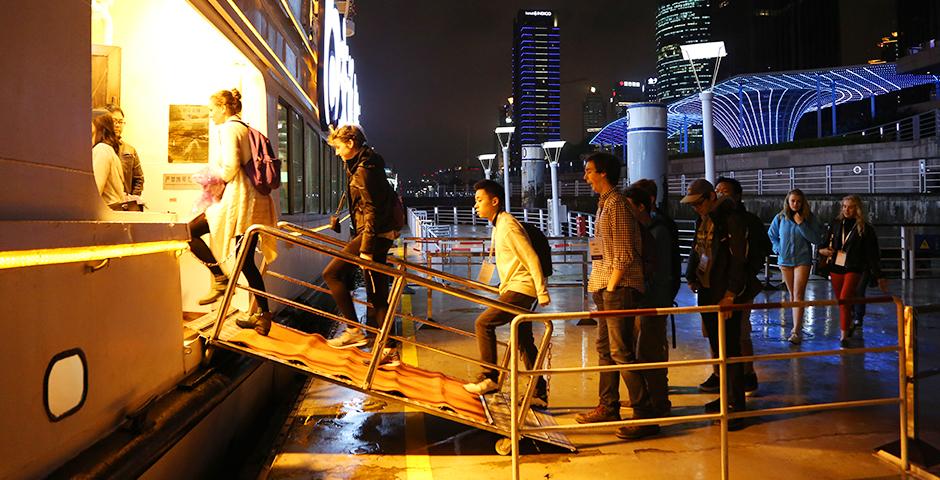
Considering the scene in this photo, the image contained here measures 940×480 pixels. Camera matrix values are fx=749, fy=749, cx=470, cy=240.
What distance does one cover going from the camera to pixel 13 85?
8.80 ft

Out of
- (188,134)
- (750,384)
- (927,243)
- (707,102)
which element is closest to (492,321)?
(750,384)

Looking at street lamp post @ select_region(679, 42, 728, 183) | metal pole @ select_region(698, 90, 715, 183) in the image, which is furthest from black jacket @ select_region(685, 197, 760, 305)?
metal pole @ select_region(698, 90, 715, 183)

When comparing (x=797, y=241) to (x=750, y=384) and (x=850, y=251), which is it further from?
(x=750, y=384)

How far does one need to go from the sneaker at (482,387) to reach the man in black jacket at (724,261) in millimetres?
1610

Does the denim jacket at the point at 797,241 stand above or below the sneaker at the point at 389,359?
above

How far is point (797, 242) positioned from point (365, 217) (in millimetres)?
5330

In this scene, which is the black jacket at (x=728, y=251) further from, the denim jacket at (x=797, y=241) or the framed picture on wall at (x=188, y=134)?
the framed picture on wall at (x=188, y=134)

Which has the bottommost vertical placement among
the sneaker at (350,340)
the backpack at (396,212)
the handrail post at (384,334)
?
the sneaker at (350,340)

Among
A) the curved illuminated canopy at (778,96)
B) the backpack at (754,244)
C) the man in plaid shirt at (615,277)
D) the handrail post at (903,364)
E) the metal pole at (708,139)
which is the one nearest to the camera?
the handrail post at (903,364)

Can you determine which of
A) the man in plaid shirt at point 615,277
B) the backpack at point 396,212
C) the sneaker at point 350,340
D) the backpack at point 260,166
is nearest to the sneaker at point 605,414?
the man in plaid shirt at point 615,277

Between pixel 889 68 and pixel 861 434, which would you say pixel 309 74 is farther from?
pixel 889 68

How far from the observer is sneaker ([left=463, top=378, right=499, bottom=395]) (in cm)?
552

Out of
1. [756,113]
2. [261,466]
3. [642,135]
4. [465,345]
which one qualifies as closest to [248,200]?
[261,466]

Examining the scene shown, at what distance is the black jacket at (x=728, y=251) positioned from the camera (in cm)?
543
